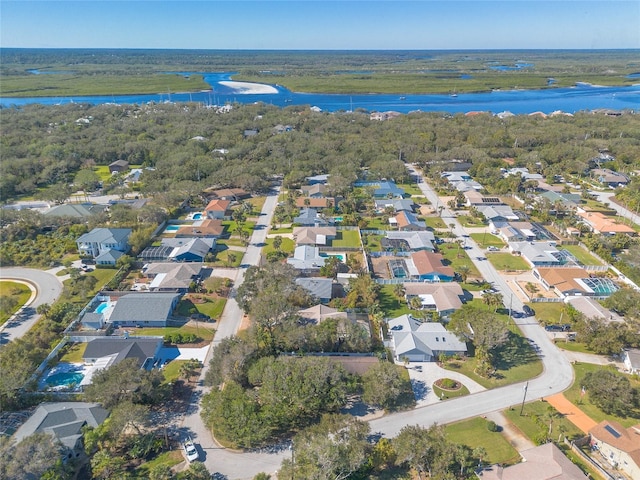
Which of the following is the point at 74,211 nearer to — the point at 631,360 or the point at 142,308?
the point at 142,308

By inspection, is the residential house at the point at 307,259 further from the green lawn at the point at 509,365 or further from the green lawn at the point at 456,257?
the green lawn at the point at 509,365

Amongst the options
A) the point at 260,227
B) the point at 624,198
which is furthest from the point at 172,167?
the point at 624,198

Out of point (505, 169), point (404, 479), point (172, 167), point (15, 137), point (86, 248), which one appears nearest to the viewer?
point (404, 479)

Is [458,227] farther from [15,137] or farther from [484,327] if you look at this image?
[15,137]

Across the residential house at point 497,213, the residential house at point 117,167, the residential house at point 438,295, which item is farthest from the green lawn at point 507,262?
the residential house at point 117,167

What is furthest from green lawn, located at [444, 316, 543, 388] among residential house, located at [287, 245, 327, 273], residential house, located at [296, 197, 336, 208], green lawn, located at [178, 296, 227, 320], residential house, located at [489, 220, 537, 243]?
residential house, located at [296, 197, 336, 208]

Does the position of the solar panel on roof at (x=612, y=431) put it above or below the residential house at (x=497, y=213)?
below
